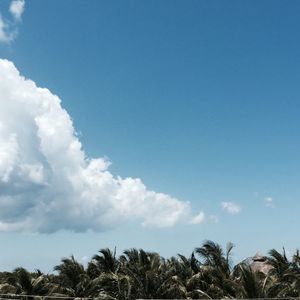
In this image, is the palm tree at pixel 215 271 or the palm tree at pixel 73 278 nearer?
the palm tree at pixel 215 271

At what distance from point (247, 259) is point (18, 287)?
14708 mm

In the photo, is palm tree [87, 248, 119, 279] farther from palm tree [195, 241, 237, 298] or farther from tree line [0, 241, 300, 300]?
palm tree [195, 241, 237, 298]

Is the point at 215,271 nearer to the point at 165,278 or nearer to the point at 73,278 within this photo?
the point at 165,278

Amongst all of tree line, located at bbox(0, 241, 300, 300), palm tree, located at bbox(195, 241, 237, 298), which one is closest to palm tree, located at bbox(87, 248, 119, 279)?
tree line, located at bbox(0, 241, 300, 300)

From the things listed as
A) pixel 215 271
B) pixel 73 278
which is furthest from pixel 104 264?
pixel 215 271

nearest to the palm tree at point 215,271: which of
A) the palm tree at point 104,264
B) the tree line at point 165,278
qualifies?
the tree line at point 165,278

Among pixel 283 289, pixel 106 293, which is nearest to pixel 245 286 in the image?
pixel 283 289

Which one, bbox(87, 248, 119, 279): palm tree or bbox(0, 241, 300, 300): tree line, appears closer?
bbox(0, 241, 300, 300): tree line

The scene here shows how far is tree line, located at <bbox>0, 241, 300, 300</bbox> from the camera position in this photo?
2253 cm

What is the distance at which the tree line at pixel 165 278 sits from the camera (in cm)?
2253

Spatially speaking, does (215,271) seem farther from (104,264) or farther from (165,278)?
(104,264)

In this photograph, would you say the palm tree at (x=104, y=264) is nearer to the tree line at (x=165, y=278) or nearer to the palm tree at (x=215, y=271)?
the tree line at (x=165, y=278)

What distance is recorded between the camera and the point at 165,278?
86.6ft

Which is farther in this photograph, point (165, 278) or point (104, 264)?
point (104, 264)
